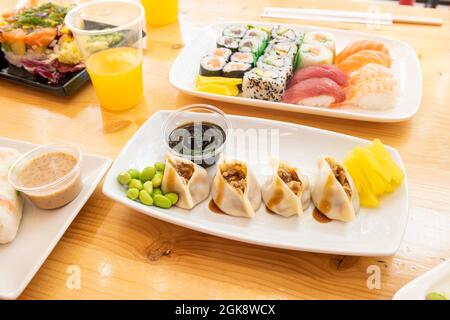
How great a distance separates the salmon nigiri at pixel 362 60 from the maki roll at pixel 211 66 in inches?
24.2

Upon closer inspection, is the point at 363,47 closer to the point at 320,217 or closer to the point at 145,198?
the point at 320,217

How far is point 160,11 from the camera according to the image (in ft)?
7.57

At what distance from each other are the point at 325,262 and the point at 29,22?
2044 mm

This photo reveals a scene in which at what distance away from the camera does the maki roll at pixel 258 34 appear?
2044 millimetres

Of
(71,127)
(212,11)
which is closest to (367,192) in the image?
(71,127)

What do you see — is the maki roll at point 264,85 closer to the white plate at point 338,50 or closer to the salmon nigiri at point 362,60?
the white plate at point 338,50

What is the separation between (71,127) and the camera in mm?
1665

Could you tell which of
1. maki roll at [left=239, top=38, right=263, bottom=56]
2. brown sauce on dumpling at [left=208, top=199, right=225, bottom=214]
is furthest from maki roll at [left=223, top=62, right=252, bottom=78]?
brown sauce on dumpling at [left=208, top=199, right=225, bottom=214]

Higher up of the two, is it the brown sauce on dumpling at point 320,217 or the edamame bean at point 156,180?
the edamame bean at point 156,180

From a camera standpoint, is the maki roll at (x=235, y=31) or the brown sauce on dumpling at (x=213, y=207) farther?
the maki roll at (x=235, y=31)

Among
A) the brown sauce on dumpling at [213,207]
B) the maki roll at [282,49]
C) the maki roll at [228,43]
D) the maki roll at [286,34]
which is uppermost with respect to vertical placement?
the maki roll at [286,34]

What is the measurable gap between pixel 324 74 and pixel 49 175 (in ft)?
4.12

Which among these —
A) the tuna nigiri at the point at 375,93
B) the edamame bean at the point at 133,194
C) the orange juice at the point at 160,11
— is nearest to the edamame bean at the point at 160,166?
the edamame bean at the point at 133,194
